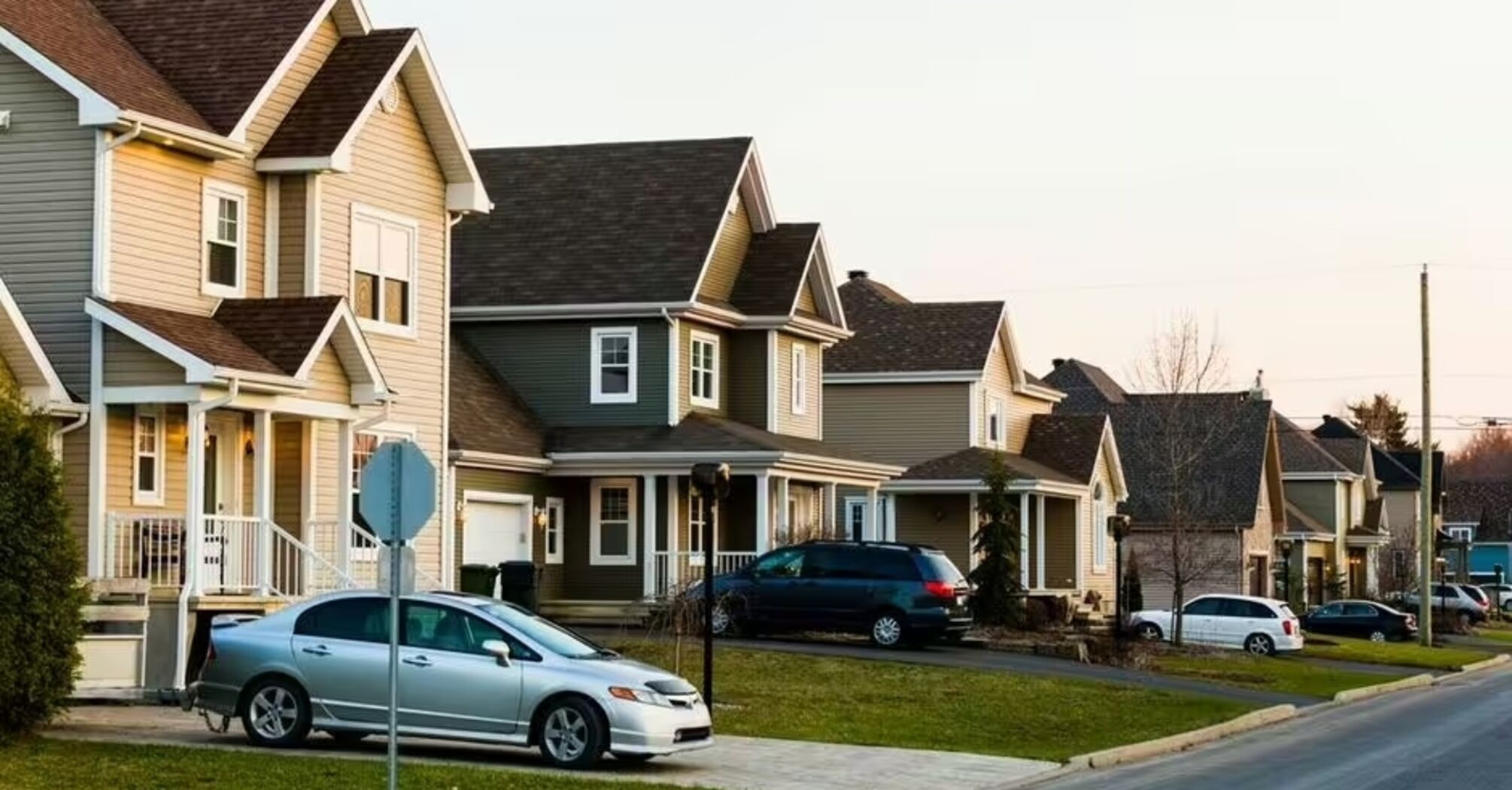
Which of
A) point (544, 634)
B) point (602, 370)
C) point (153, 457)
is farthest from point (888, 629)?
point (544, 634)

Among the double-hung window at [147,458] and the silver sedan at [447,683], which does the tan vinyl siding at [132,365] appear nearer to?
the double-hung window at [147,458]

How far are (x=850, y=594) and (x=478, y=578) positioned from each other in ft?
20.6

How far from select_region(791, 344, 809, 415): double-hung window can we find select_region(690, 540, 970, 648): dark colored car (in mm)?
9069

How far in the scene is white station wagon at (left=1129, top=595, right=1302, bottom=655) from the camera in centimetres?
5194

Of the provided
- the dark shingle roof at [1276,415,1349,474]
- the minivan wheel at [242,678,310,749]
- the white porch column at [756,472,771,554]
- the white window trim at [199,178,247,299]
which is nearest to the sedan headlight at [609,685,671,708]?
the minivan wheel at [242,678,310,749]

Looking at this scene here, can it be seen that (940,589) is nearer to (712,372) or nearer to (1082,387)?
(712,372)

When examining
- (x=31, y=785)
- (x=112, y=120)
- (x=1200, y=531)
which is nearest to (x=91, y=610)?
(x=112, y=120)

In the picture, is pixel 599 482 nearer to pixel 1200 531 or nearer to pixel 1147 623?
pixel 1147 623

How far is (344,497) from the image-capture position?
30.4 metres

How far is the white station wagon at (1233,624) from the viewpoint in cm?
5194

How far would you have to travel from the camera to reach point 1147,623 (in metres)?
54.0

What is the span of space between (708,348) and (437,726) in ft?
84.1

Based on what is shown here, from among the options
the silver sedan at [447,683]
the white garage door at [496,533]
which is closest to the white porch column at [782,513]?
the white garage door at [496,533]

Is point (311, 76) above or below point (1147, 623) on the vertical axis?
above
